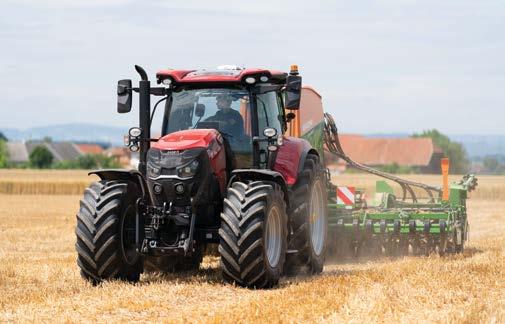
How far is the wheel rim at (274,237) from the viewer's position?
10.3 meters

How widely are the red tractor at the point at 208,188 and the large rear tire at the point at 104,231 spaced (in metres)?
0.01

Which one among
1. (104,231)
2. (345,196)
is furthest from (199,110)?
(345,196)

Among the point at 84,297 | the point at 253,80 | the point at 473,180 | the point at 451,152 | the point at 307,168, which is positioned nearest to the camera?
the point at 84,297

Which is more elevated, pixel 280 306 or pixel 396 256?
pixel 280 306

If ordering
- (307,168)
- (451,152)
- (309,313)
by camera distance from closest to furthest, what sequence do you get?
1. (309,313)
2. (307,168)
3. (451,152)

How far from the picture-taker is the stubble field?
7.87m

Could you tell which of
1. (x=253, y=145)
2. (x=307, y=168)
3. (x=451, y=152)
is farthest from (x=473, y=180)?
(x=451, y=152)

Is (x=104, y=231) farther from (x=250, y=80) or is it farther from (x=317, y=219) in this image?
(x=317, y=219)

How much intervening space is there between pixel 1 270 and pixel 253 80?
4.22 metres

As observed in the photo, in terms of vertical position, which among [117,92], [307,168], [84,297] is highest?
[117,92]

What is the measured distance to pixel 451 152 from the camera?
11000 cm

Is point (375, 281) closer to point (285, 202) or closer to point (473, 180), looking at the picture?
point (285, 202)

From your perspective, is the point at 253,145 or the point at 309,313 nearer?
the point at 309,313

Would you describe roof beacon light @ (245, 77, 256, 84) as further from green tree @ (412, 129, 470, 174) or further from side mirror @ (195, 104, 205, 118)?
green tree @ (412, 129, 470, 174)
